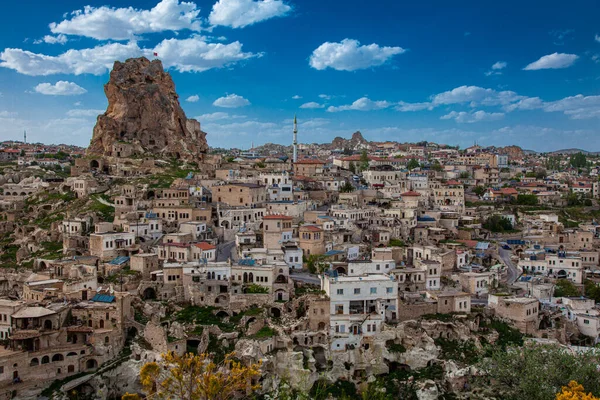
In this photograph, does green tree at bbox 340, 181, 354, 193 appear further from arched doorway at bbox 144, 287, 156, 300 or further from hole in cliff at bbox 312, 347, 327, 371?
hole in cliff at bbox 312, 347, 327, 371

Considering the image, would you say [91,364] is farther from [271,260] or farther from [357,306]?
[357,306]

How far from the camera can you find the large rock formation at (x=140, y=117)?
6800cm

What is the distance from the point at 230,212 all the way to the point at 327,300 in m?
17.7

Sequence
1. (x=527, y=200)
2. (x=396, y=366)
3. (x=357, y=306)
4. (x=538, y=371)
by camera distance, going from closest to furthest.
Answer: (x=538, y=371) → (x=396, y=366) → (x=357, y=306) → (x=527, y=200)

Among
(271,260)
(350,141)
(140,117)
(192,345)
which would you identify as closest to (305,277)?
(271,260)

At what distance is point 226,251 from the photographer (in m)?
43.0

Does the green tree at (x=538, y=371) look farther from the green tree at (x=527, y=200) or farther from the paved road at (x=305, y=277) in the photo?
the green tree at (x=527, y=200)

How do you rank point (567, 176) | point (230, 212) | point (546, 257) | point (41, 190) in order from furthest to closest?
point (567, 176) < point (41, 190) < point (230, 212) < point (546, 257)

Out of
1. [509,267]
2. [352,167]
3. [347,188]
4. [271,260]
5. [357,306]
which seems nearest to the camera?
[357,306]

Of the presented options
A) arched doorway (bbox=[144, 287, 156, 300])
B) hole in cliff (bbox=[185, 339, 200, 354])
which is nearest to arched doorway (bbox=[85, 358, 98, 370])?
hole in cliff (bbox=[185, 339, 200, 354])

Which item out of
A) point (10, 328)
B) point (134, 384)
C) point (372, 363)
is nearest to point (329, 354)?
point (372, 363)

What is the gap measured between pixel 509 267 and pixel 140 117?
46.7 metres

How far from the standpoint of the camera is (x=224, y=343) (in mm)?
31344

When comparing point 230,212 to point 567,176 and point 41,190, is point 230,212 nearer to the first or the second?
point 41,190
